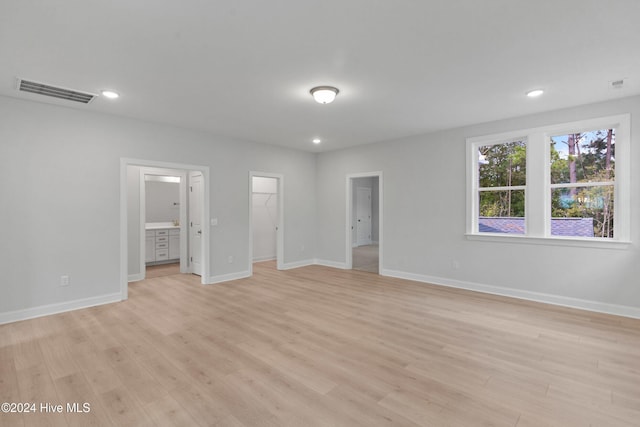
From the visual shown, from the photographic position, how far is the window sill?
12.6 ft

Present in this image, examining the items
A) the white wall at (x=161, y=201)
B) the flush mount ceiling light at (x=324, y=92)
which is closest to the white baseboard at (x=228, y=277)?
the white wall at (x=161, y=201)

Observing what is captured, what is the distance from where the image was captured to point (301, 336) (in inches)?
127

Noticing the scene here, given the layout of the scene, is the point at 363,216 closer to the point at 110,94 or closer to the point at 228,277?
the point at 228,277

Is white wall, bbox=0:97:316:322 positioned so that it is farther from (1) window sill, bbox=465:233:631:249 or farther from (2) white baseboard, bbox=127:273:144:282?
(1) window sill, bbox=465:233:631:249

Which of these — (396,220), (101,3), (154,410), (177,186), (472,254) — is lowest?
(154,410)

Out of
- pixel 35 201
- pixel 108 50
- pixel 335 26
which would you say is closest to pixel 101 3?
pixel 108 50

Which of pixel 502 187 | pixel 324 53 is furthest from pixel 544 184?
pixel 324 53

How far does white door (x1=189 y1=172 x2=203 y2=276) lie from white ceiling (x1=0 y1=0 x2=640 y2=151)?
2067mm

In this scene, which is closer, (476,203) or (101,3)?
(101,3)

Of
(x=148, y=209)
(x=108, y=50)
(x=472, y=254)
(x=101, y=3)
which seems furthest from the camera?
(x=148, y=209)

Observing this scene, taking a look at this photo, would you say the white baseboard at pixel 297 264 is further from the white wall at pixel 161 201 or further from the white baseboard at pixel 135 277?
Result: the white wall at pixel 161 201

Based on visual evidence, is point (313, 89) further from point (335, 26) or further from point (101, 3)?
point (101, 3)

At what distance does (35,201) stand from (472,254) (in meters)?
6.31

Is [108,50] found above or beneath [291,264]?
above
